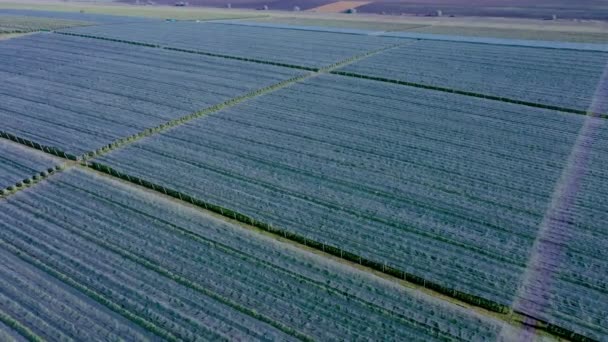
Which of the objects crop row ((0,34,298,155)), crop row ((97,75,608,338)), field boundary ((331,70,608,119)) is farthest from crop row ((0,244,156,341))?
field boundary ((331,70,608,119))

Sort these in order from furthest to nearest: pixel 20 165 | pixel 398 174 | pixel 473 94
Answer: pixel 473 94 < pixel 20 165 < pixel 398 174

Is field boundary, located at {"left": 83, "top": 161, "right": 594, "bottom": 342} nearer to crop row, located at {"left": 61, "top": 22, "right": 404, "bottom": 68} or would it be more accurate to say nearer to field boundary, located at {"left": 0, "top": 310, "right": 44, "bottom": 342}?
field boundary, located at {"left": 0, "top": 310, "right": 44, "bottom": 342}

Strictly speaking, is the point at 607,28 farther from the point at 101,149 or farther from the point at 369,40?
the point at 101,149

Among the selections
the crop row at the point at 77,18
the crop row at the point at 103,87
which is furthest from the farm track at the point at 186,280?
the crop row at the point at 77,18

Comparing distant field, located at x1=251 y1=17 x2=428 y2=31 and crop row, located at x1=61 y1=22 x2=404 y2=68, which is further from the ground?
distant field, located at x1=251 y1=17 x2=428 y2=31

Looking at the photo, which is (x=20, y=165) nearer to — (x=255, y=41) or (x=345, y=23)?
(x=255, y=41)

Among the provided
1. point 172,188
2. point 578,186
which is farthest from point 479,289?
point 172,188

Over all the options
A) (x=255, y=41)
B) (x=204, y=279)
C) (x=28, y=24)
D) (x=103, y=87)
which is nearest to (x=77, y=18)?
(x=28, y=24)
